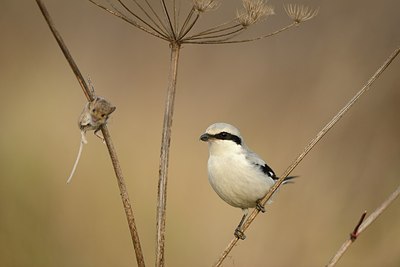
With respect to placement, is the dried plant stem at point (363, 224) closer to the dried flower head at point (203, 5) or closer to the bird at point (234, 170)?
the dried flower head at point (203, 5)

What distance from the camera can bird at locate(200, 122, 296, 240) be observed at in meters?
1.98

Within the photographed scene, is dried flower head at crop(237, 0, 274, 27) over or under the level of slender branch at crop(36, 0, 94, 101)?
over

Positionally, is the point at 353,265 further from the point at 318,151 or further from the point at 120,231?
the point at 120,231

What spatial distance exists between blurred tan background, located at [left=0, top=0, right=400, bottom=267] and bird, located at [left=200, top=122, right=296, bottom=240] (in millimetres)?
644

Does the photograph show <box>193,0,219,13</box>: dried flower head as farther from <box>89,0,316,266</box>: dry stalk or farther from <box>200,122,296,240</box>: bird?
<box>200,122,296,240</box>: bird

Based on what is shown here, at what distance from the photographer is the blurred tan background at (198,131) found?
2.60 meters

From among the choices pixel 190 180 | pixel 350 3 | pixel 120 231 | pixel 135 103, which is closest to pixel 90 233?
pixel 120 231

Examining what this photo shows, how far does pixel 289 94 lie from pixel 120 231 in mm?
1128

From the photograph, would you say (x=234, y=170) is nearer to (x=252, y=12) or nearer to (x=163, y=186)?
(x=252, y=12)

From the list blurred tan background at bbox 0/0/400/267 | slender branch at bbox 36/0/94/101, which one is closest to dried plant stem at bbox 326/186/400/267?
slender branch at bbox 36/0/94/101

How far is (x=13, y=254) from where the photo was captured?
7.60 ft

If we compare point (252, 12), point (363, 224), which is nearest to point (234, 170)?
point (252, 12)

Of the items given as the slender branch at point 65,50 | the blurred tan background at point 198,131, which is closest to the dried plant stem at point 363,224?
the slender branch at point 65,50

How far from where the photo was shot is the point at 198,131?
301 cm
